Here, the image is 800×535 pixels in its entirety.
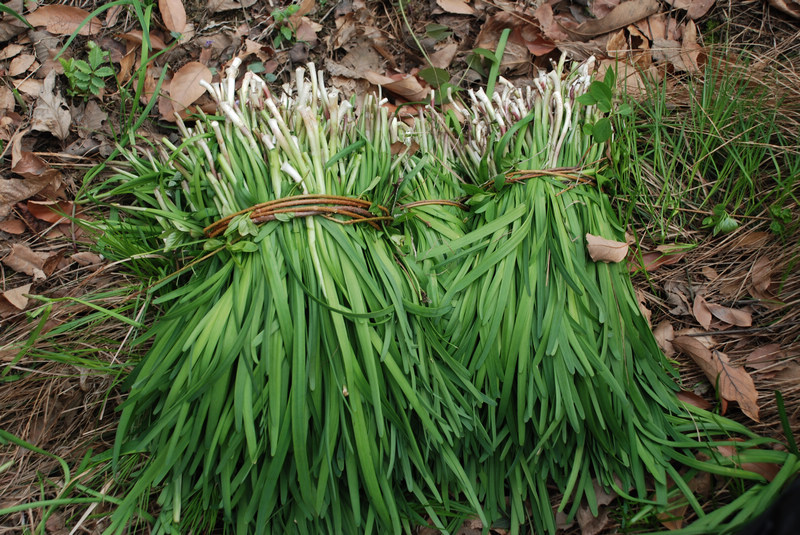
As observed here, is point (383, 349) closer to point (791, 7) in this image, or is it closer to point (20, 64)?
point (20, 64)

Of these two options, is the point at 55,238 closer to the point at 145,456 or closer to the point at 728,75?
the point at 145,456

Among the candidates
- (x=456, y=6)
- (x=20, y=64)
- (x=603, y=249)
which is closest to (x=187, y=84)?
(x=20, y=64)

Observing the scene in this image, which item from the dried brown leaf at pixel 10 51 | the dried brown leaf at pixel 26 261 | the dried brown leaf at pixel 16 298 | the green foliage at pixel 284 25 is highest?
the dried brown leaf at pixel 10 51

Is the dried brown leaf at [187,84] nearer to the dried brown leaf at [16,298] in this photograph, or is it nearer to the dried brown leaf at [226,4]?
the dried brown leaf at [226,4]

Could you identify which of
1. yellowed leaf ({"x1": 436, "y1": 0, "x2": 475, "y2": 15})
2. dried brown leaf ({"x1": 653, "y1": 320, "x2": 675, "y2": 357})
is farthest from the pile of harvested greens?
yellowed leaf ({"x1": 436, "y1": 0, "x2": 475, "y2": 15})

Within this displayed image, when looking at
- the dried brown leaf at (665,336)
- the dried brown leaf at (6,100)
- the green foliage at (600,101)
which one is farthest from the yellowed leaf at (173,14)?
the dried brown leaf at (665,336)

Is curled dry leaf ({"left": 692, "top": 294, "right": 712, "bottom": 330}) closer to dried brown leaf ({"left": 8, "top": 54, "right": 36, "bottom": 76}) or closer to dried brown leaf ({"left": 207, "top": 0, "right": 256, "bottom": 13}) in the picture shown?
dried brown leaf ({"left": 207, "top": 0, "right": 256, "bottom": 13})

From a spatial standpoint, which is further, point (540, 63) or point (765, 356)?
point (540, 63)
